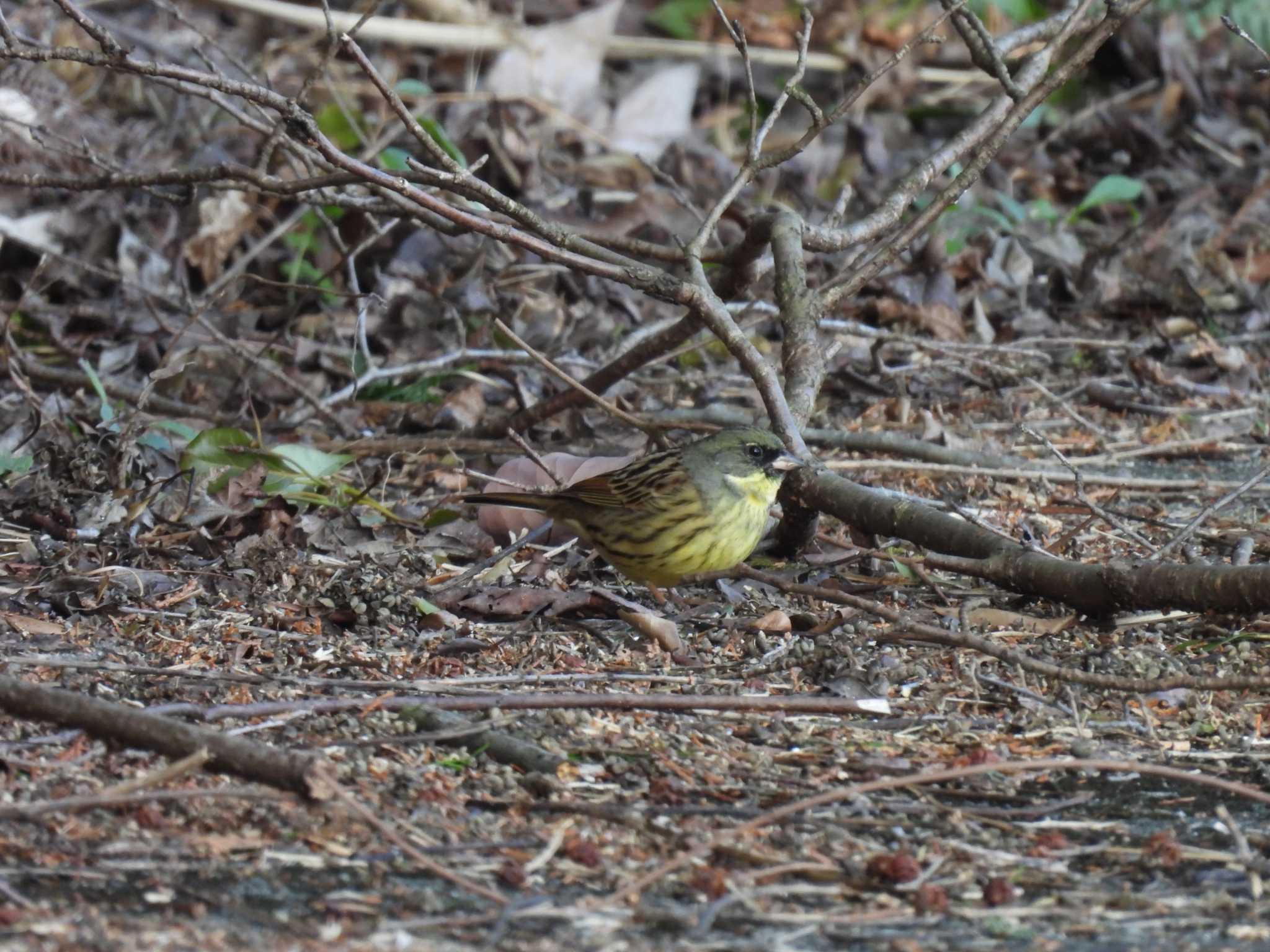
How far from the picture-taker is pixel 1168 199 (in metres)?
8.86

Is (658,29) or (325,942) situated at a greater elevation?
(658,29)

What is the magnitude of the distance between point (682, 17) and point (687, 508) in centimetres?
624

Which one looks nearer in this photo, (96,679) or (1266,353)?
(96,679)

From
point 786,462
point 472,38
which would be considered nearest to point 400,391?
point 786,462

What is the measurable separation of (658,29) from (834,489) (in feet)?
21.0

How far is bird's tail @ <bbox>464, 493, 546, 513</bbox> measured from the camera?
194 inches

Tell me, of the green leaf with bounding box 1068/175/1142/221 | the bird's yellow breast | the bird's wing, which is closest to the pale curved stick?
the green leaf with bounding box 1068/175/1142/221

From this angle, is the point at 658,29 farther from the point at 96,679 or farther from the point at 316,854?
the point at 316,854

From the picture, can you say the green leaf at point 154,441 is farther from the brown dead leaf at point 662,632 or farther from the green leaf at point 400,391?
the brown dead leaf at point 662,632

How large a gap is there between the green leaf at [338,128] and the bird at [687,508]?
3661 millimetres

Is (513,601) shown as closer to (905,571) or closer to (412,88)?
(905,571)

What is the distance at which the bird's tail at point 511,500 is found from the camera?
16.2ft

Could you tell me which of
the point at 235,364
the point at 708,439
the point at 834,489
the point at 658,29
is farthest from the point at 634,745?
the point at 658,29

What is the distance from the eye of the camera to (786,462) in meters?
4.57
